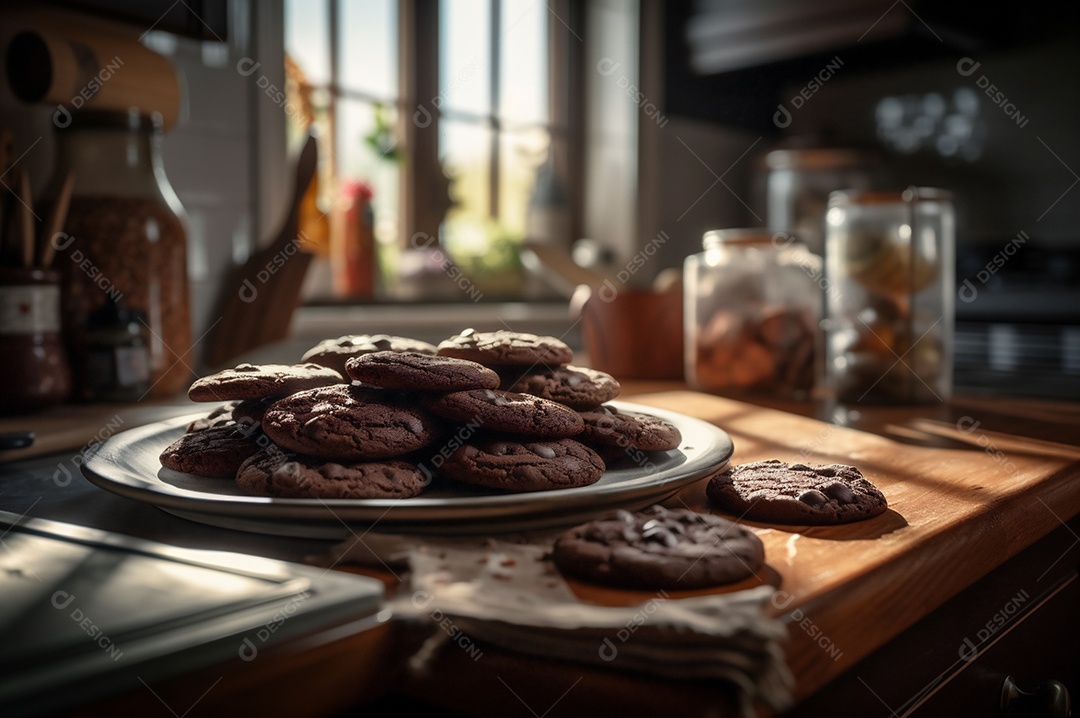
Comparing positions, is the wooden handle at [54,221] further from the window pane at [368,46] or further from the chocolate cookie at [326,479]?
the window pane at [368,46]

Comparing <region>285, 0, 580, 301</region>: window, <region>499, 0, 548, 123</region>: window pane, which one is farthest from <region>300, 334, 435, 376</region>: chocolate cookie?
<region>499, 0, 548, 123</region>: window pane

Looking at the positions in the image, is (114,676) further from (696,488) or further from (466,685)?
(696,488)

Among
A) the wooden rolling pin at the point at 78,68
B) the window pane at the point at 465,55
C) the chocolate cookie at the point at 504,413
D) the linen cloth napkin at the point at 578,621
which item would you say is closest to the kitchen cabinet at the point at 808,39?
the window pane at the point at 465,55

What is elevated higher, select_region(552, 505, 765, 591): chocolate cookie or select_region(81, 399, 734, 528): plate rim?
select_region(81, 399, 734, 528): plate rim

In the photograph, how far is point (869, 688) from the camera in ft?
1.62

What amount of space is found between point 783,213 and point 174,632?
8.11ft

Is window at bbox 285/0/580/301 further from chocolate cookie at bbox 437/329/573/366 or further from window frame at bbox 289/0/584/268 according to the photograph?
chocolate cookie at bbox 437/329/573/366

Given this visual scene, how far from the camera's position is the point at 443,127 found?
2.35 metres

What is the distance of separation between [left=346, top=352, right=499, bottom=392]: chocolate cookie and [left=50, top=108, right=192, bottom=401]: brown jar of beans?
0.68m

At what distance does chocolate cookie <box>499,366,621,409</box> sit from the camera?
Result: 0.70 m

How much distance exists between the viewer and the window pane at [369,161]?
2096 mm

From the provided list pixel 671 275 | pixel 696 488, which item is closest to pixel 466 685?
pixel 696 488

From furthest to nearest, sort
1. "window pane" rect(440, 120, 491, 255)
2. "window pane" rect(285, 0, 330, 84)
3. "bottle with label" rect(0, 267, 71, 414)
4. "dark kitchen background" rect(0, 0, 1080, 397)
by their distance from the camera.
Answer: "window pane" rect(440, 120, 491, 255) < "dark kitchen background" rect(0, 0, 1080, 397) < "window pane" rect(285, 0, 330, 84) < "bottle with label" rect(0, 267, 71, 414)

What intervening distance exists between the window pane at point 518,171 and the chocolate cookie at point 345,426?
1956 mm
